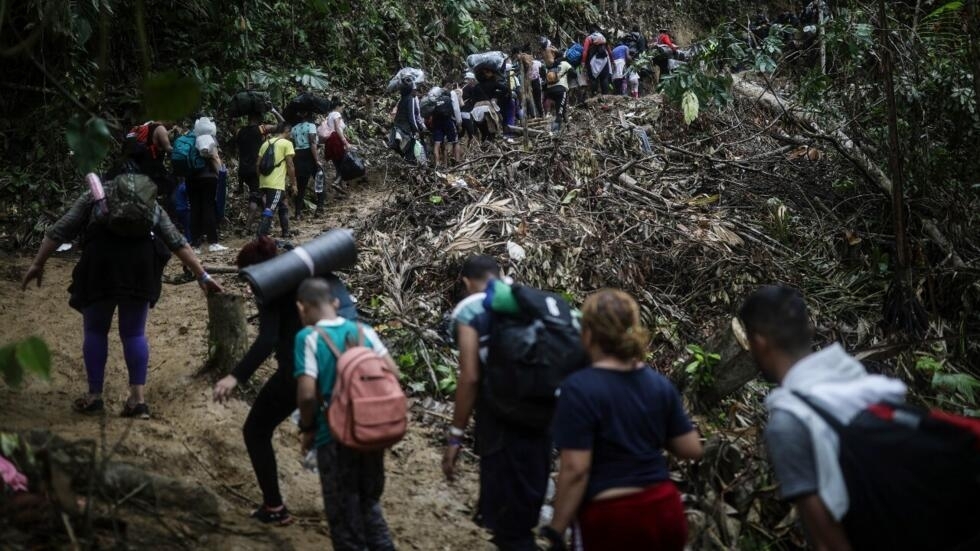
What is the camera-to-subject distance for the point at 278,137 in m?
10.7

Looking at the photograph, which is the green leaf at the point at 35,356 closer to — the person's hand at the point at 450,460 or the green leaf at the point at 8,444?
the green leaf at the point at 8,444

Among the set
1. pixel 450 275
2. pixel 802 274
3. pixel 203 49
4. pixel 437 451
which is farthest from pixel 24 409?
Answer: pixel 203 49

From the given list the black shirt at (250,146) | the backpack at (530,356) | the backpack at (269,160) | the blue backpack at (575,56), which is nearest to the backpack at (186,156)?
the backpack at (269,160)

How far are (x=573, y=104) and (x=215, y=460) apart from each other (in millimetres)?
16026

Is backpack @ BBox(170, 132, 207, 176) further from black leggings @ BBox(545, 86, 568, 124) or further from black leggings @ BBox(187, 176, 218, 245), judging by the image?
black leggings @ BBox(545, 86, 568, 124)

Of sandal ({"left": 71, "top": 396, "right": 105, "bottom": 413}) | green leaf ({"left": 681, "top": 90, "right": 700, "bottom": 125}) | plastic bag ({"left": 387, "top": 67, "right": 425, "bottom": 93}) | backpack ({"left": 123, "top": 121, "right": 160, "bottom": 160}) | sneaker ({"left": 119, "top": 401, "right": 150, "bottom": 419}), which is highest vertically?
plastic bag ({"left": 387, "top": 67, "right": 425, "bottom": 93})

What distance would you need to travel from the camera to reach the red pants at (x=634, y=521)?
344 cm

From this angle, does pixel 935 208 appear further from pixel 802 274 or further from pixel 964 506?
pixel 964 506

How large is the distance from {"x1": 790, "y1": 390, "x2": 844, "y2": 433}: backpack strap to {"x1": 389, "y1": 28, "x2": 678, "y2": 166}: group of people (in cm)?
970

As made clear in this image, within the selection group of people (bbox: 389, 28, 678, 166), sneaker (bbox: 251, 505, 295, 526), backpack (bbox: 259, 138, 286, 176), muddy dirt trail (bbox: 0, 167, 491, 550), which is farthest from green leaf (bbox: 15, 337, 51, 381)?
group of people (bbox: 389, 28, 678, 166)

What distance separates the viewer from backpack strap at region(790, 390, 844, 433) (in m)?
2.85

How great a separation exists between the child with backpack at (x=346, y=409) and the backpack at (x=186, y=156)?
602cm

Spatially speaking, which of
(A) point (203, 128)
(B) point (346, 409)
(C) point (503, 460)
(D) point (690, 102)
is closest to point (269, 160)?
(A) point (203, 128)

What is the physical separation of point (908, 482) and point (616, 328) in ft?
3.75
